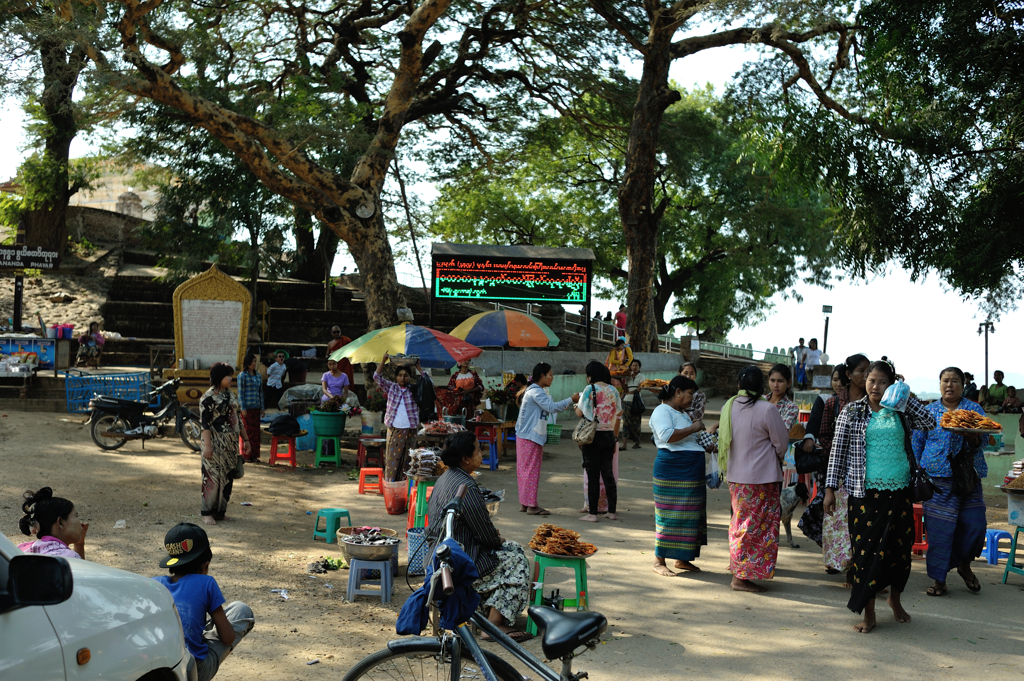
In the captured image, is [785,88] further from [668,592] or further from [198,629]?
[198,629]

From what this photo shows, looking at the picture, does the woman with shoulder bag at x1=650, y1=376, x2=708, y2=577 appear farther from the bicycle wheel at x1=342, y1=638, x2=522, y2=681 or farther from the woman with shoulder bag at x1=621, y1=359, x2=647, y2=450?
the woman with shoulder bag at x1=621, y1=359, x2=647, y2=450

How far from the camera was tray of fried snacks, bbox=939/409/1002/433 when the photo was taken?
6.56 metres

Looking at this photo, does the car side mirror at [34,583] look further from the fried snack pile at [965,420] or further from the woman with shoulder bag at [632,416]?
the woman with shoulder bag at [632,416]

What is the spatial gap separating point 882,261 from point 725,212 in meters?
21.4

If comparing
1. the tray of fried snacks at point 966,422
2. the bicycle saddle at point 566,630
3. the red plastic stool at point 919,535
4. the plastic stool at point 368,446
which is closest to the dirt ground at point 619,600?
the red plastic stool at point 919,535

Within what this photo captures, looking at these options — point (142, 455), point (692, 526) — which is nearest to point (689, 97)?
point (142, 455)

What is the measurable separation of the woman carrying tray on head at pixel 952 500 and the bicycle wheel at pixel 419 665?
189 inches

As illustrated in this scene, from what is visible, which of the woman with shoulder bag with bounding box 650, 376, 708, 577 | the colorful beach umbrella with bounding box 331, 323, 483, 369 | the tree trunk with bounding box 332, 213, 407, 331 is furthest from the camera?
the tree trunk with bounding box 332, 213, 407, 331

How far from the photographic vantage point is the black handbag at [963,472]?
22.2ft

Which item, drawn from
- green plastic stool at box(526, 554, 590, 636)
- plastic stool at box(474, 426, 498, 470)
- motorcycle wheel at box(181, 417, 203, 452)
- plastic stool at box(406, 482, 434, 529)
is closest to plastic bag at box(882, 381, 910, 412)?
green plastic stool at box(526, 554, 590, 636)

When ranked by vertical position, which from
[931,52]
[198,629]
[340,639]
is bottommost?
[340,639]

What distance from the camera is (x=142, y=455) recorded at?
12516mm

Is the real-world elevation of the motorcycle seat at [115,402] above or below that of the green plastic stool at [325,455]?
above

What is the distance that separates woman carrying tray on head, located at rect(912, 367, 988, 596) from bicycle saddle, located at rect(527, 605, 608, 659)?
4824 millimetres
